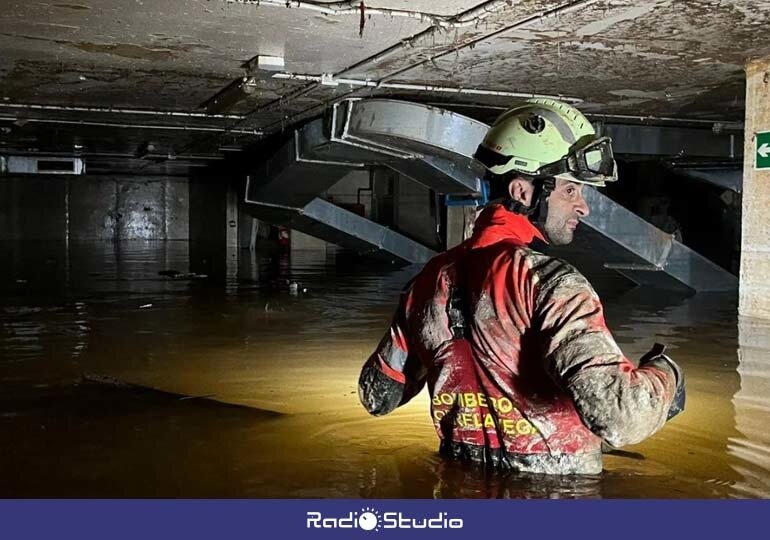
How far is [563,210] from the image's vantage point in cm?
257

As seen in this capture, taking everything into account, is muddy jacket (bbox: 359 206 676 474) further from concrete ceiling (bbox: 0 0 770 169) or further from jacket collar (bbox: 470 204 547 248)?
concrete ceiling (bbox: 0 0 770 169)

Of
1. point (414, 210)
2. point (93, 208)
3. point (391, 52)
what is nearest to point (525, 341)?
point (391, 52)

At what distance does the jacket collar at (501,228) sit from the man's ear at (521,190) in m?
0.06

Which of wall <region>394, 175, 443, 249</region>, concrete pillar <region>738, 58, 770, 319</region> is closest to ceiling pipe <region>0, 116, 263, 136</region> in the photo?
concrete pillar <region>738, 58, 770, 319</region>

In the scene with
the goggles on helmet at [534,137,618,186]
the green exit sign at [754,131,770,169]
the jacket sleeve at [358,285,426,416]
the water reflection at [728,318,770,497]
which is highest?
the green exit sign at [754,131,770,169]

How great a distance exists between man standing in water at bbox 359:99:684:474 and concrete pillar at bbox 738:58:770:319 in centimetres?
528

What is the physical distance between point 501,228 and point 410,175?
820 centimetres

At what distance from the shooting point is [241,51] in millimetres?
6828

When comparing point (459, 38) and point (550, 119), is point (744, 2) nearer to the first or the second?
point (459, 38)

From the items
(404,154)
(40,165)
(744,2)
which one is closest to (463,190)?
(404,154)

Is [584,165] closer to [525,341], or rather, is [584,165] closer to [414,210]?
[525,341]

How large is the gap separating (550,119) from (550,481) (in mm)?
1059

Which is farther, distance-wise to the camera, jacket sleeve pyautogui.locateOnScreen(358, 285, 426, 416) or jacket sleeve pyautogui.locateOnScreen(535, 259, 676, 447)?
jacket sleeve pyautogui.locateOnScreen(358, 285, 426, 416)

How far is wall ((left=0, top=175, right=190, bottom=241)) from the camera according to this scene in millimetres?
26234
